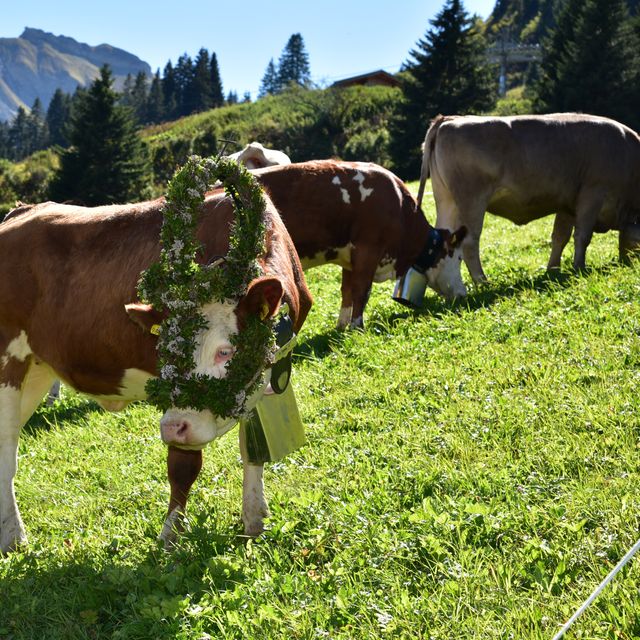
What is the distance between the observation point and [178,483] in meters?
4.71

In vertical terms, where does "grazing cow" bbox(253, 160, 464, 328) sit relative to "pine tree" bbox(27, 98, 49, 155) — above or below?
below

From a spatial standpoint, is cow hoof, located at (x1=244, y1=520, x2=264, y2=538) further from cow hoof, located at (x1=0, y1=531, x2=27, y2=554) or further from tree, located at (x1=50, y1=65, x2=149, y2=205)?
tree, located at (x1=50, y1=65, x2=149, y2=205)

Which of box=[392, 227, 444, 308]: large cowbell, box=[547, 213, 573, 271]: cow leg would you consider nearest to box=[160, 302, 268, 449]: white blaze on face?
box=[392, 227, 444, 308]: large cowbell

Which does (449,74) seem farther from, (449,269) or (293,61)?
(293,61)

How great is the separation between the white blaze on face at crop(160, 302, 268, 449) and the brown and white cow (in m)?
0.27

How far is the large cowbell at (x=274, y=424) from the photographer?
15.7 feet

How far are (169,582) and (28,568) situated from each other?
1164mm

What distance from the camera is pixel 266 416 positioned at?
4805mm

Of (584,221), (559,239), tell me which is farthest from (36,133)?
(584,221)

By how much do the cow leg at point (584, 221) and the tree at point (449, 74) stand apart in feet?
108

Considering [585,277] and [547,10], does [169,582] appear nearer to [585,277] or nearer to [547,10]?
[585,277]

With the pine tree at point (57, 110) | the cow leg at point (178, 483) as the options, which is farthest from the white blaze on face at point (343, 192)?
the pine tree at point (57, 110)

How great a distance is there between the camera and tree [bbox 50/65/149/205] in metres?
45.4

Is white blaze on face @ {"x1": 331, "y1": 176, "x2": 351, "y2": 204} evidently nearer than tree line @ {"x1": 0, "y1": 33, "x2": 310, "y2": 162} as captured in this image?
Yes
